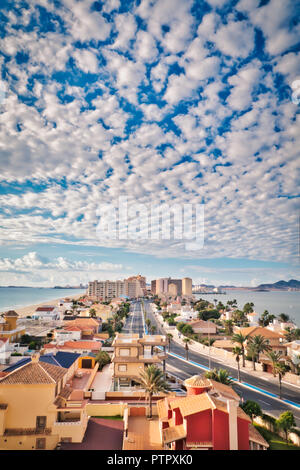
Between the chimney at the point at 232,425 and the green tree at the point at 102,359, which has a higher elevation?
the chimney at the point at 232,425

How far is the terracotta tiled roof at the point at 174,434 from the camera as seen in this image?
15.9 m

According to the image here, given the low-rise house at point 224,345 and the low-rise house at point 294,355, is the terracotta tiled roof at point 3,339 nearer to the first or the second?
the low-rise house at point 224,345

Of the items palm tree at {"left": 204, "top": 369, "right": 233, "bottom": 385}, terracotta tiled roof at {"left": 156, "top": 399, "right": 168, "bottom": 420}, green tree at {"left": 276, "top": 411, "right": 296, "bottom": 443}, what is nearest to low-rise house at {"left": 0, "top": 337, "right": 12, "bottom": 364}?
terracotta tiled roof at {"left": 156, "top": 399, "right": 168, "bottom": 420}

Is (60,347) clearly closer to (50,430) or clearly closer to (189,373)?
(189,373)

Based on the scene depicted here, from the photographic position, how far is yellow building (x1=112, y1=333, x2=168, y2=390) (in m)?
33.5

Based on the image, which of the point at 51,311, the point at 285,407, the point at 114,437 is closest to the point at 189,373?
the point at 285,407

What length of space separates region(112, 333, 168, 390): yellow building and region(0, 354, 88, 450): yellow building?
13.6 meters

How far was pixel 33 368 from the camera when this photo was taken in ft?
67.1

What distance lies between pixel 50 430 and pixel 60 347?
85.5ft

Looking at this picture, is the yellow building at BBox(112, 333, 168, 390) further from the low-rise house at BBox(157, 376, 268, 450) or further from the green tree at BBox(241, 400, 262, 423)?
the low-rise house at BBox(157, 376, 268, 450)

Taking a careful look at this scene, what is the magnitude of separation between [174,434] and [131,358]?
18.7 meters

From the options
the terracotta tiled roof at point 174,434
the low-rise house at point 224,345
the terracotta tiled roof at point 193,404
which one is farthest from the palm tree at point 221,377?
the low-rise house at point 224,345

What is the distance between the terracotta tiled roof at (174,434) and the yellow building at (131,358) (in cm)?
1652

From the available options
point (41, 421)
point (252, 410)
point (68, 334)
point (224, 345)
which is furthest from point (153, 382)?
point (224, 345)
